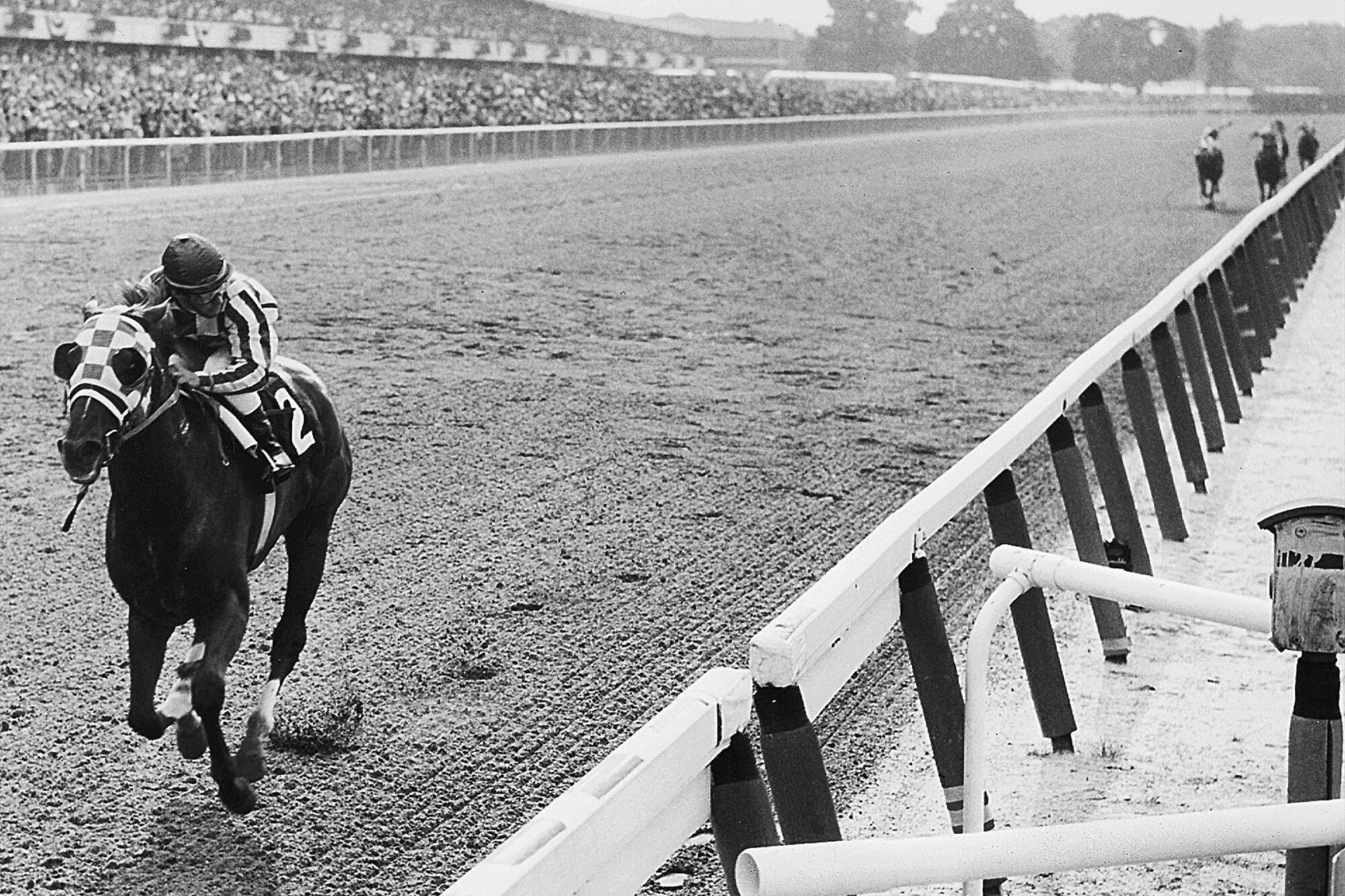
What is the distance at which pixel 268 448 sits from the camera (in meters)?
3.77

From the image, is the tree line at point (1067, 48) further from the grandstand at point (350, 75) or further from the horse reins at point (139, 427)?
the horse reins at point (139, 427)

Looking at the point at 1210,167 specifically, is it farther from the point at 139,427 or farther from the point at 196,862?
the point at 196,862

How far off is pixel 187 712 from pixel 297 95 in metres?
22.3

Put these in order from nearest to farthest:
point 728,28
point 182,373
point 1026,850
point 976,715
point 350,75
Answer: point 1026,850
point 976,715
point 182,373
point 350,75
point 728,28

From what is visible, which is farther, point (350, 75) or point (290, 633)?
point (350, 75)

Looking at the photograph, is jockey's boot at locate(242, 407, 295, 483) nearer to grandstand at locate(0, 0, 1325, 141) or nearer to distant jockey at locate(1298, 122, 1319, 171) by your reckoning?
grandstand at locate(0, 0, 1325, 141)

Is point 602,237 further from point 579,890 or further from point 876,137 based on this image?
point 876,137

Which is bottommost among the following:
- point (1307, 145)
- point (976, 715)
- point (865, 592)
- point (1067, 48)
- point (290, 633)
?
point (290, 633)

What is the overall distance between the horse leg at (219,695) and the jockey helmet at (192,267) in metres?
0.69

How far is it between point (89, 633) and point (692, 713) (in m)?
3.13

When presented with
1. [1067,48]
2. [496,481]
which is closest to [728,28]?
[1067,48]

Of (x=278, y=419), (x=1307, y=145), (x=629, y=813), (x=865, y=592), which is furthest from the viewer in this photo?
(x=1307, y=145)

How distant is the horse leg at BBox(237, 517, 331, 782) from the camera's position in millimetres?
3613

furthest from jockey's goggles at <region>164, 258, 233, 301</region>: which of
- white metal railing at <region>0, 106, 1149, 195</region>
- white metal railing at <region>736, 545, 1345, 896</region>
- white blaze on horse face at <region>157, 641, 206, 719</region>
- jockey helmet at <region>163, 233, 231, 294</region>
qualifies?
white metal railing at <region>0, 106, 1149, 195</region>
